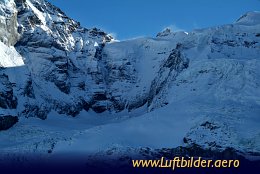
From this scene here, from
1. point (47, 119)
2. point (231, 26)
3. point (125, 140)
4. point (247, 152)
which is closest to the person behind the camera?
point (247, 152)

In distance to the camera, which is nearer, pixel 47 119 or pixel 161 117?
pixel 161 117

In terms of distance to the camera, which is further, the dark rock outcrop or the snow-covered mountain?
the dark rock outcrop

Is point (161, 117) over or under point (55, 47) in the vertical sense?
under

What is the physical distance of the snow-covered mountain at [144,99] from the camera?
12644cm

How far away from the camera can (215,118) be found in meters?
129

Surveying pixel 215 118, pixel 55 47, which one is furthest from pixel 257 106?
pixel 55 47

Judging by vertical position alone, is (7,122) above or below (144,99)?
below

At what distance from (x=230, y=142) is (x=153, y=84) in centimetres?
7567

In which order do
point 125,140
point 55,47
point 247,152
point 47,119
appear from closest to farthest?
1. point 247,152
2. point 125,140
3. point 47,119
4. point 55,47

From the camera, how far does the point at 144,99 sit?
198 metres

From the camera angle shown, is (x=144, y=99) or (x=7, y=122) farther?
(x=144, y=99)

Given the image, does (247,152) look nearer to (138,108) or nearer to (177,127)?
(177,127)

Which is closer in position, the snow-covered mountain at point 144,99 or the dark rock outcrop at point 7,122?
the snow-covered mountain at point 144,99

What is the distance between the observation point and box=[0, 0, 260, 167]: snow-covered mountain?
126 metres
